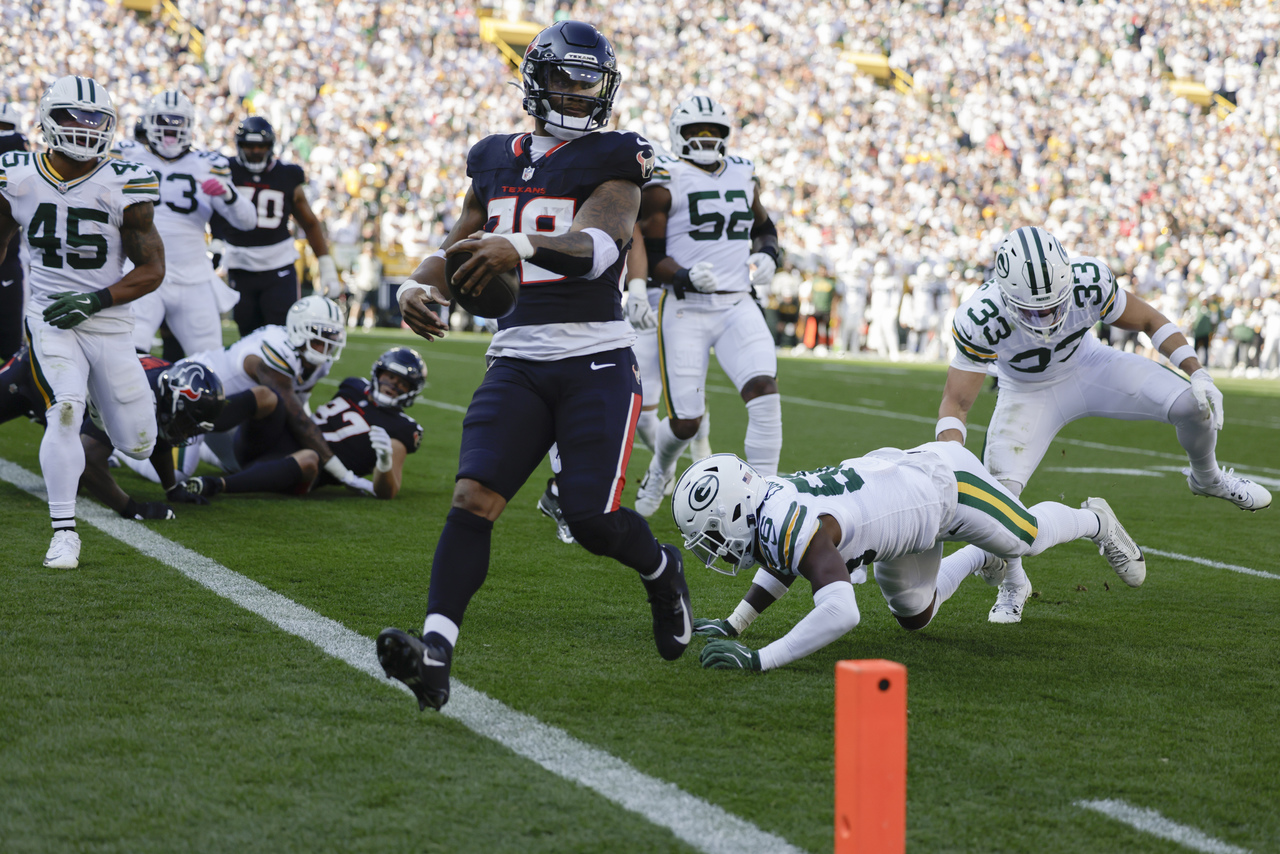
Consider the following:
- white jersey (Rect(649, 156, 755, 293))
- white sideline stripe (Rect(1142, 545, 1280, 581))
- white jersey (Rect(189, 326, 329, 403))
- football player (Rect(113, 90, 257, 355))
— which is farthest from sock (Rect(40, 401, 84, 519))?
white sideline stripe (Rect(1142, 545, 1280, 581))

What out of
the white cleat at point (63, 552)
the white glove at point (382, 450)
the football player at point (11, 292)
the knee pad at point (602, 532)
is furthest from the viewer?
the football player at point (11, 292)

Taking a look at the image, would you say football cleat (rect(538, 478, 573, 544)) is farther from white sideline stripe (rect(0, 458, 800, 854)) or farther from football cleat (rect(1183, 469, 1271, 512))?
football cleat (rect(1183, 469, 1271, 512))

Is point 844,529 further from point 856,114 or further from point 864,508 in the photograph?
point 856,114

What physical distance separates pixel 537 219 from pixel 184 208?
15.7 ft

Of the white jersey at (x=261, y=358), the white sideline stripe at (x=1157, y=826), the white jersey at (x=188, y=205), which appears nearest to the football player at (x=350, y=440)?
the white jersey at (x=261, y=358)

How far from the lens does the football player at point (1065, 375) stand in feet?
15.2

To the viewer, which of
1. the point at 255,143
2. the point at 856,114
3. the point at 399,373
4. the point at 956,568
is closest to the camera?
the point at 956,568

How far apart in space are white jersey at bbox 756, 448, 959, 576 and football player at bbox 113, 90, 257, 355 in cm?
472

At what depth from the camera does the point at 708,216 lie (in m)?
6.32

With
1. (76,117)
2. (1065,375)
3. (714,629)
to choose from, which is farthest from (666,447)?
(76,117)

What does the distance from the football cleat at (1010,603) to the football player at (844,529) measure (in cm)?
28

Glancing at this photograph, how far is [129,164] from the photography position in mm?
4773

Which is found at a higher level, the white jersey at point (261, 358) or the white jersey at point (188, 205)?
the white jersey at point (188, 205)

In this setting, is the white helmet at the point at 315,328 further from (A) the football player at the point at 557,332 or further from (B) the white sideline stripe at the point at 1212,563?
(B) the white sideline stripe at the point at 1212,563
